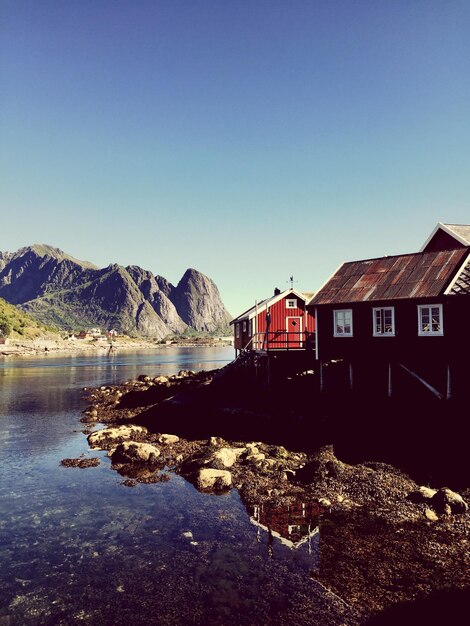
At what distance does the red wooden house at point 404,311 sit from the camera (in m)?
21.2

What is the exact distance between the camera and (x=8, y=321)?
15838 cm

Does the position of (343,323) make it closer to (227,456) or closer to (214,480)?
(227,456)

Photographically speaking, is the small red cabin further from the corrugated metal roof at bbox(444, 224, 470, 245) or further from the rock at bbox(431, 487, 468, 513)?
the rock at bbox(431, 487, 468, 513)

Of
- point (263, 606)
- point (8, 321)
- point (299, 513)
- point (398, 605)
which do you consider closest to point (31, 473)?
point (299, 513)

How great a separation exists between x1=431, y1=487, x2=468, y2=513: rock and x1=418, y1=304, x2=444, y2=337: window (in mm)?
8879

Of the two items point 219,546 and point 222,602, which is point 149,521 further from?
point 222,602

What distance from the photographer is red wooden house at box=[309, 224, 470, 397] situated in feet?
69.6

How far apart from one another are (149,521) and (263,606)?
20.1 ft

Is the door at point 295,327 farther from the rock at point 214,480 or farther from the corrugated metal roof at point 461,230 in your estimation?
the rock at point 214,480

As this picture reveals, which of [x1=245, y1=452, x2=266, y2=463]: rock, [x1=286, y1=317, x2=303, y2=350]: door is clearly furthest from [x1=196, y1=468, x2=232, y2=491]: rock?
[x1=286, y1=317, x2=303, y2=350]: door

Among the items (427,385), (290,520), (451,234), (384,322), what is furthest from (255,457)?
(451,234)

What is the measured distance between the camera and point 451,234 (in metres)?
28.3

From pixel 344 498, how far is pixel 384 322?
1113 cm

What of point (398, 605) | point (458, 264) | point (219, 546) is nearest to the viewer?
point (398, 605)
